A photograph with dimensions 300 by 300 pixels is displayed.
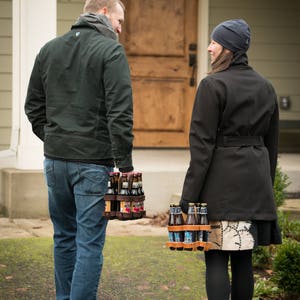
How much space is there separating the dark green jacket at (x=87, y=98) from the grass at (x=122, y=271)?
1.55 m

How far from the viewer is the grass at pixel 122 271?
19.3ft

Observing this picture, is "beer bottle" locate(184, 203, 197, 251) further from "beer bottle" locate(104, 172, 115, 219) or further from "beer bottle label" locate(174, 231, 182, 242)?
"beer bottle" locate(104, 172, 115, 219)

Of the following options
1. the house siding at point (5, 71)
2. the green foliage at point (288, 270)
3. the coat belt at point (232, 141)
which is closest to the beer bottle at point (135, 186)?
the coat belt at point (232, 141)

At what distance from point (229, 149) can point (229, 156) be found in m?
0.04

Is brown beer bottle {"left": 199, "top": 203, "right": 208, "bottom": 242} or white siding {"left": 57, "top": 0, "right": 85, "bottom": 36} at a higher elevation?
white siding {"left": 57, "top": 0, "right": 85, "bottom": 36}

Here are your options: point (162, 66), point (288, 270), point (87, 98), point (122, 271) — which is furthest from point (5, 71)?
point (87, 98)

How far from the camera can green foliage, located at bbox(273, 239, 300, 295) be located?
5773 mm

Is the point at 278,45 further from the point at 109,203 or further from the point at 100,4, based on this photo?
the point at 109,203

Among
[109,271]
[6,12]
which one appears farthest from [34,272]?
[6,12]

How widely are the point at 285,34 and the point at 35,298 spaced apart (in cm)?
683

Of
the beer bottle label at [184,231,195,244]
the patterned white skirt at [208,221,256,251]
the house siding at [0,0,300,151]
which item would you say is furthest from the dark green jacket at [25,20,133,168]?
the house siding at [0,0,300,151]

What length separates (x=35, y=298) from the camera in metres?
5.73

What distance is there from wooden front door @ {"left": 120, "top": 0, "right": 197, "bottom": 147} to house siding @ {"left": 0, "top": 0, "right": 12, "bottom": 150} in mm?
1596

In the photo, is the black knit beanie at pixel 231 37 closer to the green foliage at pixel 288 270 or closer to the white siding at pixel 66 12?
the green foliage at pixel 288 270
